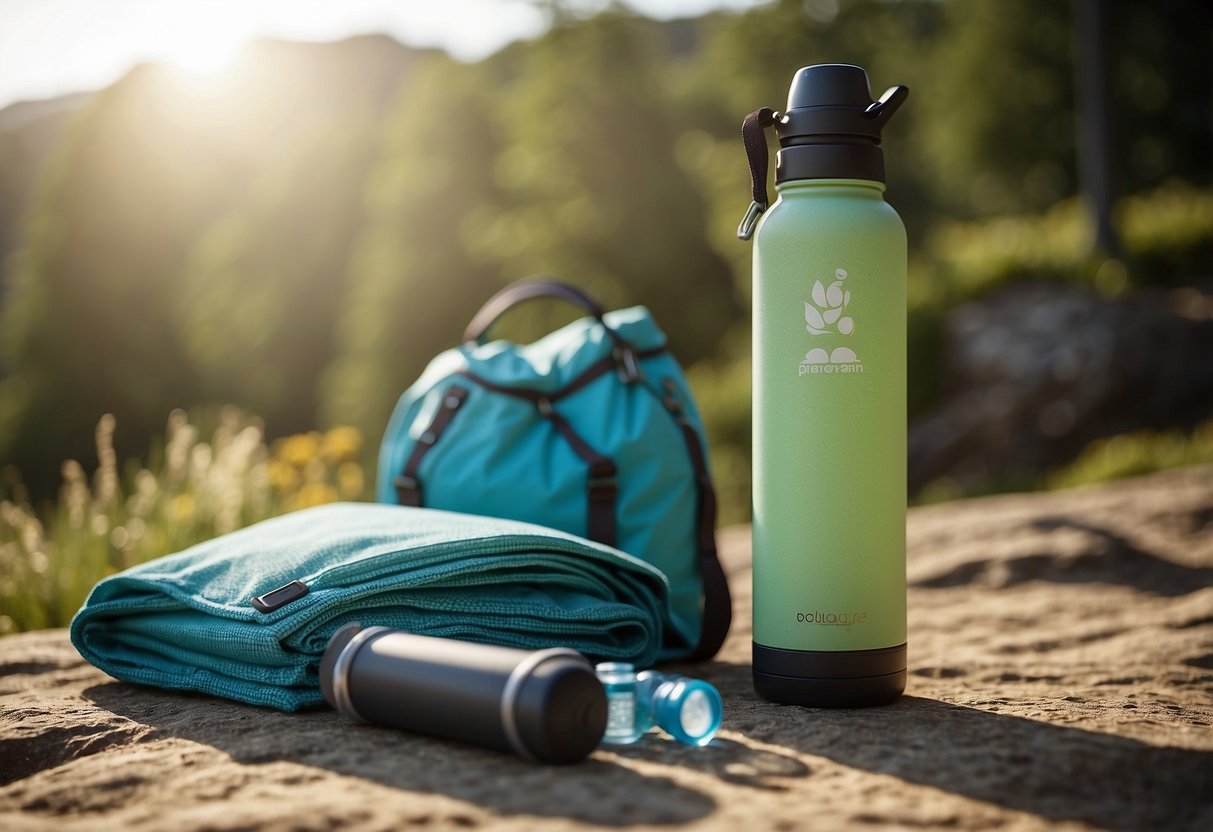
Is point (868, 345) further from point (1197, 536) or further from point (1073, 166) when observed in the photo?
point (1073, 166)

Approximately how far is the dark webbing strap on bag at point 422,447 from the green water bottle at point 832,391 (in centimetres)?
104

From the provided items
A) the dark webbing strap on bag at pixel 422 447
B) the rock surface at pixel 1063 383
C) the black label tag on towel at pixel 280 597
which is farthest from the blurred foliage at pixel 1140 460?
the black label tag on towel at pixel 280 597

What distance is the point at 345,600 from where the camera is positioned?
206 centimetres

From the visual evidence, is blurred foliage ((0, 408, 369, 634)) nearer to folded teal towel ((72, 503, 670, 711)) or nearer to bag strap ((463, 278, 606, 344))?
folded teal towel ((72, 503, 670, 711))

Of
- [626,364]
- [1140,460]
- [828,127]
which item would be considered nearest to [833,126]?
[828,127]

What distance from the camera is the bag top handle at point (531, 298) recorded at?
2.80m

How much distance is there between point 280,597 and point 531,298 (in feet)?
3.88

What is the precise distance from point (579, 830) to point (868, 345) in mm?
1054

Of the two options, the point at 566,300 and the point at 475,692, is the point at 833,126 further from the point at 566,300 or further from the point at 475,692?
the point at 475,692

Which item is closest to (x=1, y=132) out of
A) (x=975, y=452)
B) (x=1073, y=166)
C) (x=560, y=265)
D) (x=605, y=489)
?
(x=560, y=265)

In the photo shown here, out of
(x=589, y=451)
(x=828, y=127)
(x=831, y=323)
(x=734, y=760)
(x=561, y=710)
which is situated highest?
(x=828, y=127)

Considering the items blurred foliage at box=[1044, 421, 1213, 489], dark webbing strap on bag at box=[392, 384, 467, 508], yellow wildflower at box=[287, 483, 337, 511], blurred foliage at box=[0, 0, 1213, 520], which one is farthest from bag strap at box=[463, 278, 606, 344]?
blurred foliage at box=[0, 0, 1213, 520]

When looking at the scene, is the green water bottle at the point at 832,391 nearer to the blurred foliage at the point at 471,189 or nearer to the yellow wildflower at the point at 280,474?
the yellow wildflower at the point at 280,474

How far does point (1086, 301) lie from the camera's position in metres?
8.76
